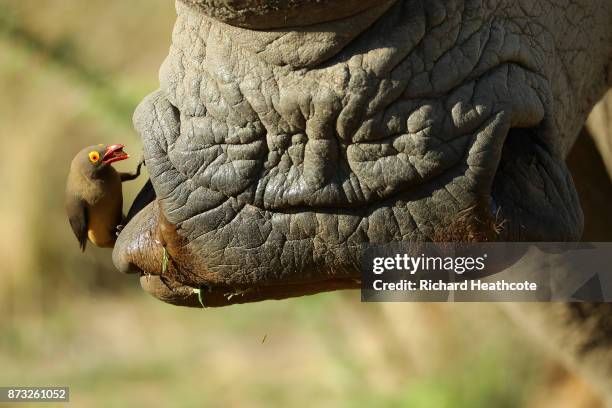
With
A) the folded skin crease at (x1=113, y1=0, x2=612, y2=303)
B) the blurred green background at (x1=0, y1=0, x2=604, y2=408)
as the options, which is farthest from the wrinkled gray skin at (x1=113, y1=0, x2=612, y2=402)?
the blurred green background at (x1=0, y1=0, x2=604, y2=408)

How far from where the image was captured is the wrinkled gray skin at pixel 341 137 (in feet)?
7.01

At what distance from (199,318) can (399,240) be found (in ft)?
18.4

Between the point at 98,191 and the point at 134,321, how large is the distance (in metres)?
5.81

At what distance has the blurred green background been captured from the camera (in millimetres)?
5613

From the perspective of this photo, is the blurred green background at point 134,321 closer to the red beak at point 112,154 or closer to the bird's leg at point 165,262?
the red beak at point 112,154

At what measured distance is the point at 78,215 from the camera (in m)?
2.77

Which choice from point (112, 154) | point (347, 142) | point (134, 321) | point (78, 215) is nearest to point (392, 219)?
point (347, 142)

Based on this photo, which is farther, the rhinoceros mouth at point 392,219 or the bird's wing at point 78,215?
the bird's wing at point 78,215

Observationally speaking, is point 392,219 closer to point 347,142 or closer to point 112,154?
point 347,142

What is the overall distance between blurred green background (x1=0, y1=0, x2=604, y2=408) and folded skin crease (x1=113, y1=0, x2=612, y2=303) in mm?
2869

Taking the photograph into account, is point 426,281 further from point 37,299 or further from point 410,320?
point 37,299

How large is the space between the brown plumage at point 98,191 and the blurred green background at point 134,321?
234 centimetres

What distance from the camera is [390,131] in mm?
2148

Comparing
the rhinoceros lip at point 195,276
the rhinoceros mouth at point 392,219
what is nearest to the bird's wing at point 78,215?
the rhinoceros lip at point 195,276
